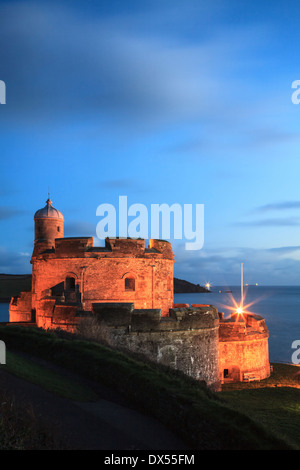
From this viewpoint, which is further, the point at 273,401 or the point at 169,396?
the point at 273,401

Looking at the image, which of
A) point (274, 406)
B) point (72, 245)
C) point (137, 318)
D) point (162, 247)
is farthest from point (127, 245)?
point (274, 406)

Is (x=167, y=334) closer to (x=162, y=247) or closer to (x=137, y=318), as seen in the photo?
(x=137, y=318)

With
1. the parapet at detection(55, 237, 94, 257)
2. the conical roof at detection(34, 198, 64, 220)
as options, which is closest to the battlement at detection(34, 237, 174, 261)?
the parapet at detection(55, 237, 94, 257)

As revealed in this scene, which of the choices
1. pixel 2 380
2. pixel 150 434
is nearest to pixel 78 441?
pixel 150 434

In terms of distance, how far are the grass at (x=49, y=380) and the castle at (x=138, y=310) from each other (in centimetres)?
604

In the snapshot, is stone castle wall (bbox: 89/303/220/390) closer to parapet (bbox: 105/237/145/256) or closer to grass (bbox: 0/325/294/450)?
grass (bbox: 0/325/294/450)

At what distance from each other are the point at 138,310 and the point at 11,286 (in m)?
107

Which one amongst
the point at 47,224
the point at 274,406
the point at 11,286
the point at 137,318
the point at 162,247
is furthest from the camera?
the point at 11,286

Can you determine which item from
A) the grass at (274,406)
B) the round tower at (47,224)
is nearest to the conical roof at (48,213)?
the round tower at (47,224)

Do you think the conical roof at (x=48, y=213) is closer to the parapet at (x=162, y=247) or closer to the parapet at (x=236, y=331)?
the parapet at (x=162, y=247)

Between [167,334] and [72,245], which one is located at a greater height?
[72,245]

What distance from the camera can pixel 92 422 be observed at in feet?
29.7

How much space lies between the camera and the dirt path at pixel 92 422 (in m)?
8.27

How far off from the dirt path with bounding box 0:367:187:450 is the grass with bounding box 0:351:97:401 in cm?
22
